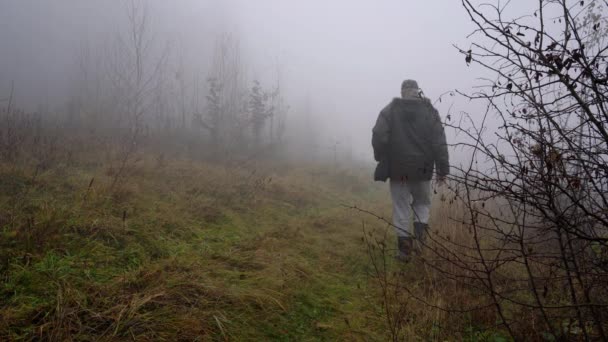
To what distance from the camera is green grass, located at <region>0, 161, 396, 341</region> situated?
5.92 ft

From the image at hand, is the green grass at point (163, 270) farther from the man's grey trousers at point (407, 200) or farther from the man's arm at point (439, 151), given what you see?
the man's arm at point (439, 151)

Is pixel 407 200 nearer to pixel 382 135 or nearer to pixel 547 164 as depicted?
pixel 382 135

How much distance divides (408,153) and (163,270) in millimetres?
2850

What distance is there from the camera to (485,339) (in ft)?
6.22

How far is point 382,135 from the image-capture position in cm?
376

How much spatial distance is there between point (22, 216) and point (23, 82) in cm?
2610

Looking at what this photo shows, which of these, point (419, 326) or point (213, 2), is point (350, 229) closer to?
point (419, 326)

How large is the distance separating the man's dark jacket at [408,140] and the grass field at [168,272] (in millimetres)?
1219

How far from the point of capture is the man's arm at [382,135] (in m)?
3.77

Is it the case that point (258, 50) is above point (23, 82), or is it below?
above

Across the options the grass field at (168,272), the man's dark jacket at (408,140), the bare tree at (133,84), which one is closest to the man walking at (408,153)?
the man's dark jacket at (408,140)

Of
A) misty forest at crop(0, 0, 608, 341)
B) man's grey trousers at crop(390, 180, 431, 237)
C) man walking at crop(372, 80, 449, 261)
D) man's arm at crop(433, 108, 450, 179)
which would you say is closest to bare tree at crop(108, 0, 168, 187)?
misty forest at crop(0, 0, 608, 341)

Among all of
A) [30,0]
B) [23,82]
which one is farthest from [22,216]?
[30,0]

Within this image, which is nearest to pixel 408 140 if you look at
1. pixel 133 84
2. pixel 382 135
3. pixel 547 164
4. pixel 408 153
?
pixel 408 153
